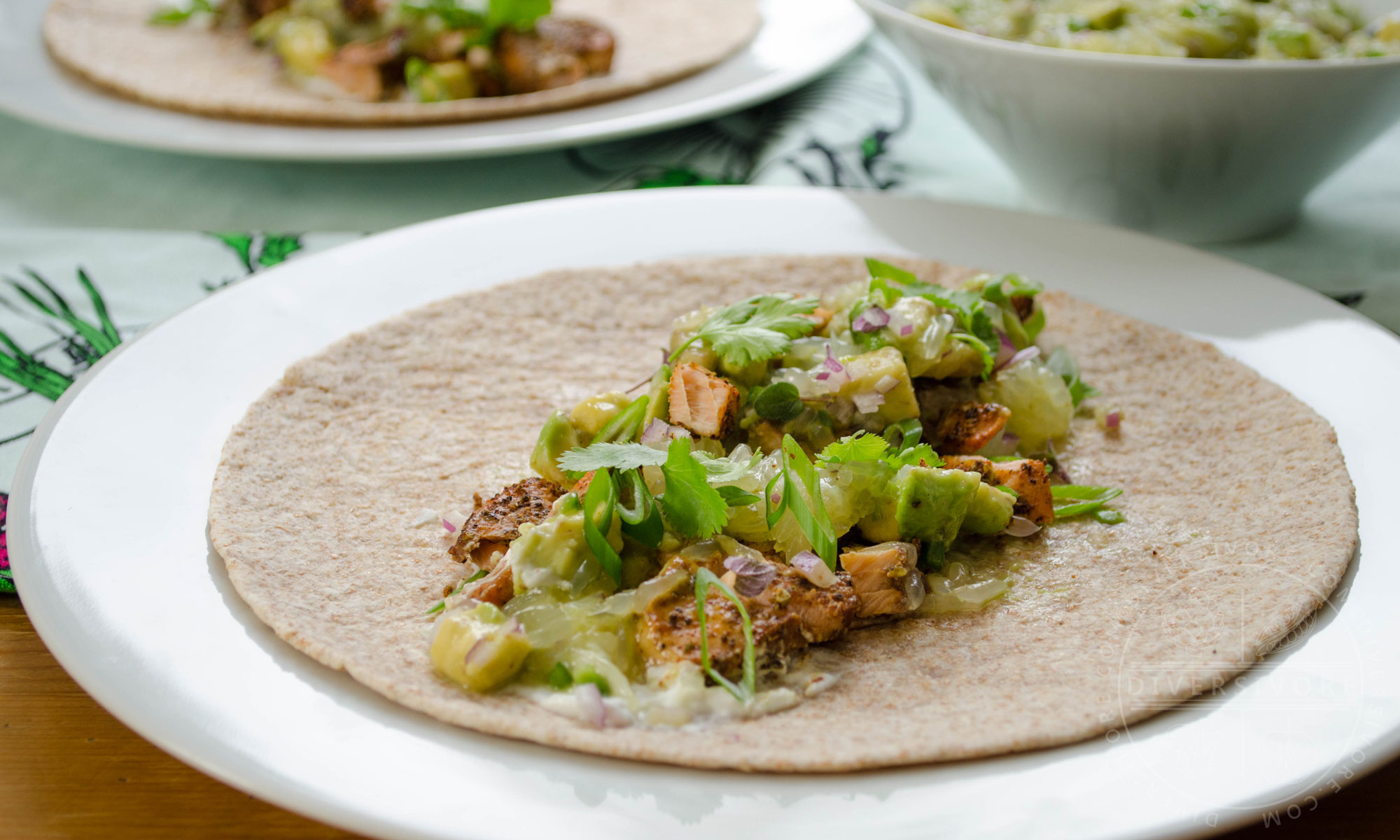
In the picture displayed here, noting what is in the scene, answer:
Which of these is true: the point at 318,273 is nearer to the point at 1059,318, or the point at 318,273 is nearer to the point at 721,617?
the point at 721,617

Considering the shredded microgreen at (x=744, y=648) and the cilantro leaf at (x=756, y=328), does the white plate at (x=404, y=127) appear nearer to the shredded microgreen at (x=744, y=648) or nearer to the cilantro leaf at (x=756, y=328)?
the cilantro leaf at (x=756, y=328)

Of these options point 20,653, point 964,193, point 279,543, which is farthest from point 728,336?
point 964,193

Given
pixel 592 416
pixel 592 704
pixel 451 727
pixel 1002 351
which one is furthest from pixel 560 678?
pixel 1002 351

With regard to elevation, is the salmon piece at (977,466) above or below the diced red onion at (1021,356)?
below

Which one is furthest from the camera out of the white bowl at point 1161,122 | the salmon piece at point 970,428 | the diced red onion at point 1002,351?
the white bowl at point 1161,122

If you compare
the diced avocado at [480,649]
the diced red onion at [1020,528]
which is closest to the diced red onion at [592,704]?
the diced avocado at [480,649]

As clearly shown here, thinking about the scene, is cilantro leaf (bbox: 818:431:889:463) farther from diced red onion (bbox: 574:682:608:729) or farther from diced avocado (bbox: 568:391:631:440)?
diced red onion (bbox: 574:682:608:729)

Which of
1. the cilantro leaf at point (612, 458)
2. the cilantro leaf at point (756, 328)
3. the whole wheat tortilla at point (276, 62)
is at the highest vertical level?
the cilantro leaf at point (756, 328)
